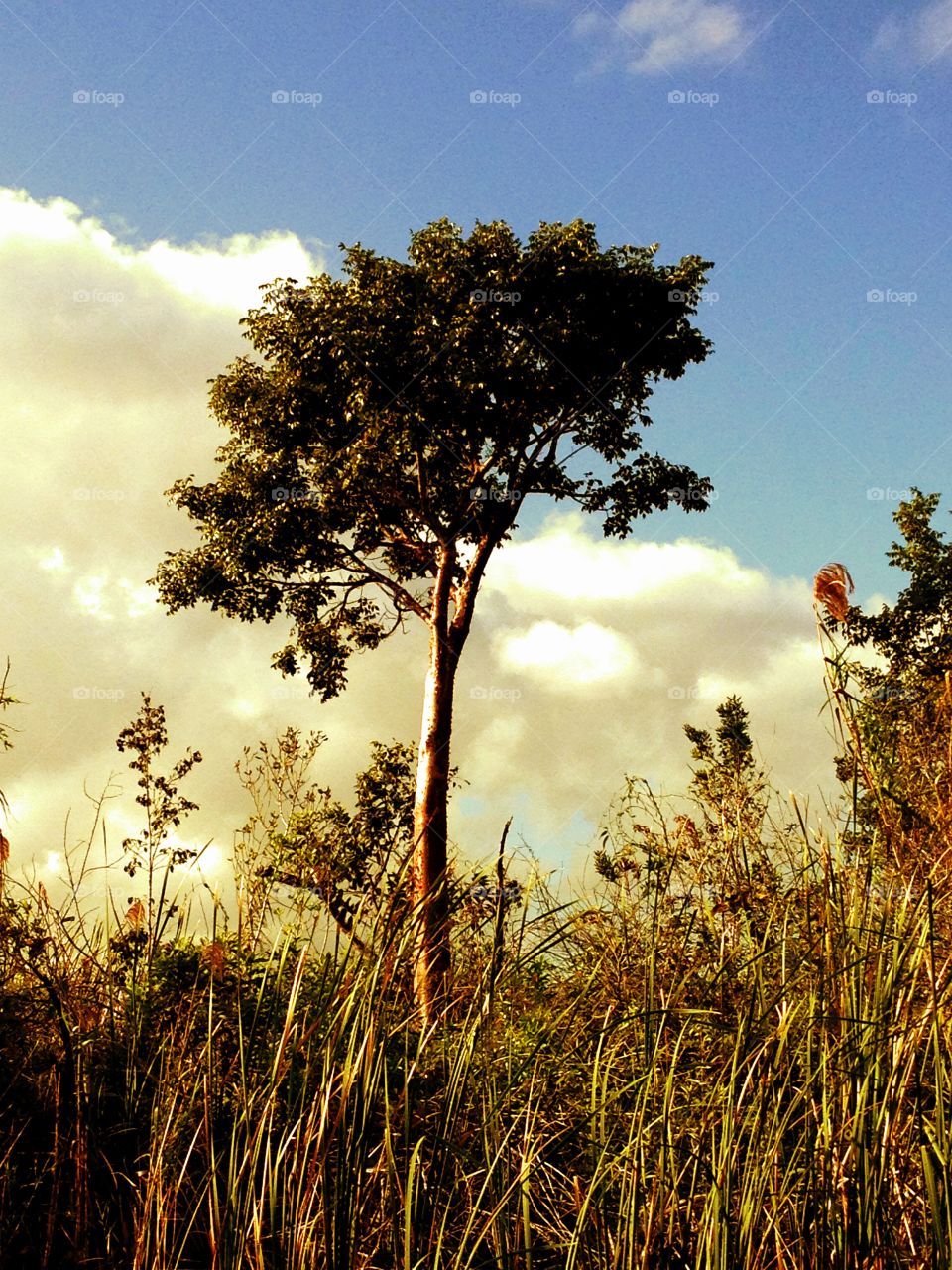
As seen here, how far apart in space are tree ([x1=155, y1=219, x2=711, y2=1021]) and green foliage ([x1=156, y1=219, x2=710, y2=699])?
28 millimetres

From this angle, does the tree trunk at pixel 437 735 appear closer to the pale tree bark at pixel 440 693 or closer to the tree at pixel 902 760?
the pale tree bark at pixel 440 693

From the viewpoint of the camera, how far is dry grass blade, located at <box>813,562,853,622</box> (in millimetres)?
3105

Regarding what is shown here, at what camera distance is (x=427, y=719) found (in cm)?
1599

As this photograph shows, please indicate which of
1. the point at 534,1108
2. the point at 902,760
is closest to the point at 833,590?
the point at 534,1108

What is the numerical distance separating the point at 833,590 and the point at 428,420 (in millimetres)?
13649

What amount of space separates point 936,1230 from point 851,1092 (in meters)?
0.42

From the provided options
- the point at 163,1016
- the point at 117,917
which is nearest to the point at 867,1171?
the point at 163,1016

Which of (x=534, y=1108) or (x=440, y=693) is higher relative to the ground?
(x=440, y=693)

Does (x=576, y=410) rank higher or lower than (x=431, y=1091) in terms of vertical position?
higher

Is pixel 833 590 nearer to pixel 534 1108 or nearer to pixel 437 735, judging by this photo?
pixel 534 1108

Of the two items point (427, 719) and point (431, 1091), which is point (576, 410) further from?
point (431, 1091)

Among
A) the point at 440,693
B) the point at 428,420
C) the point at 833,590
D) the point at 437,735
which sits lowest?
the point at 833,590

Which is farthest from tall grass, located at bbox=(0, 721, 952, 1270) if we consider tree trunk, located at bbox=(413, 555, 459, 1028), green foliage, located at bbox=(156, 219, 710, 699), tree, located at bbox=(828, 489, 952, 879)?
green foliage, located at bbox=(156, 219, 710, 699)

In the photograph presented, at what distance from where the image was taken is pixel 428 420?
1641cm
